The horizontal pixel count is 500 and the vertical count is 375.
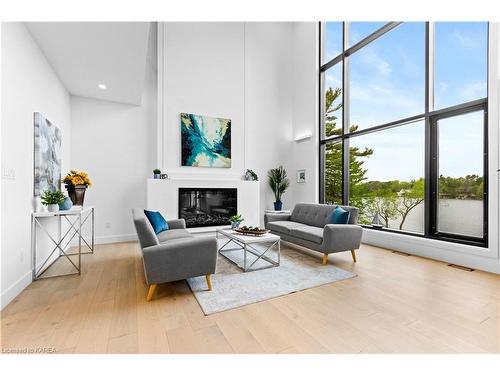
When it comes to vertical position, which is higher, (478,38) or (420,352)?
(478,38)

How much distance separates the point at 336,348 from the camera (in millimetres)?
1530

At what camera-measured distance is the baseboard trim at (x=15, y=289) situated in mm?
2071

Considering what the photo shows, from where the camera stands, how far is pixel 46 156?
304cm

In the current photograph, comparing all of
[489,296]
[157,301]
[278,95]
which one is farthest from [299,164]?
[157,301]

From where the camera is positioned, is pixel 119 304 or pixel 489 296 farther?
pixel 489 296

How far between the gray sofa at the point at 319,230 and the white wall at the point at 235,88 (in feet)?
5.27

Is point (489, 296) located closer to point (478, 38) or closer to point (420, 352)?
point (420, 352)

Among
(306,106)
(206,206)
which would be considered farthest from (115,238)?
(306,106)

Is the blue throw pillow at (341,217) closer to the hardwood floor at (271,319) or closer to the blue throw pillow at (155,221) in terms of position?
the hardwood floor at (271,319)

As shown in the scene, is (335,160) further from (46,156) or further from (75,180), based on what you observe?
(46,156)

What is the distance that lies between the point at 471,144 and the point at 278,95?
441cm

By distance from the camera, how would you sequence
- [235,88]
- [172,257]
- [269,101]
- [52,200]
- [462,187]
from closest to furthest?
[172,257]
[52,200]
[462,187]
[235,88]
[269,101]

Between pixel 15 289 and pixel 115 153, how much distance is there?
2888mm

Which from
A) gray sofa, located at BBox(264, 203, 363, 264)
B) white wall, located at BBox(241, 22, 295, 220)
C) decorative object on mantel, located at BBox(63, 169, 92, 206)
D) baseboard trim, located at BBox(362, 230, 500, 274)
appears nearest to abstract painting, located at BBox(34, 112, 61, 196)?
decorative object on mantel, located at BBox(63, 169, 92, 206)
